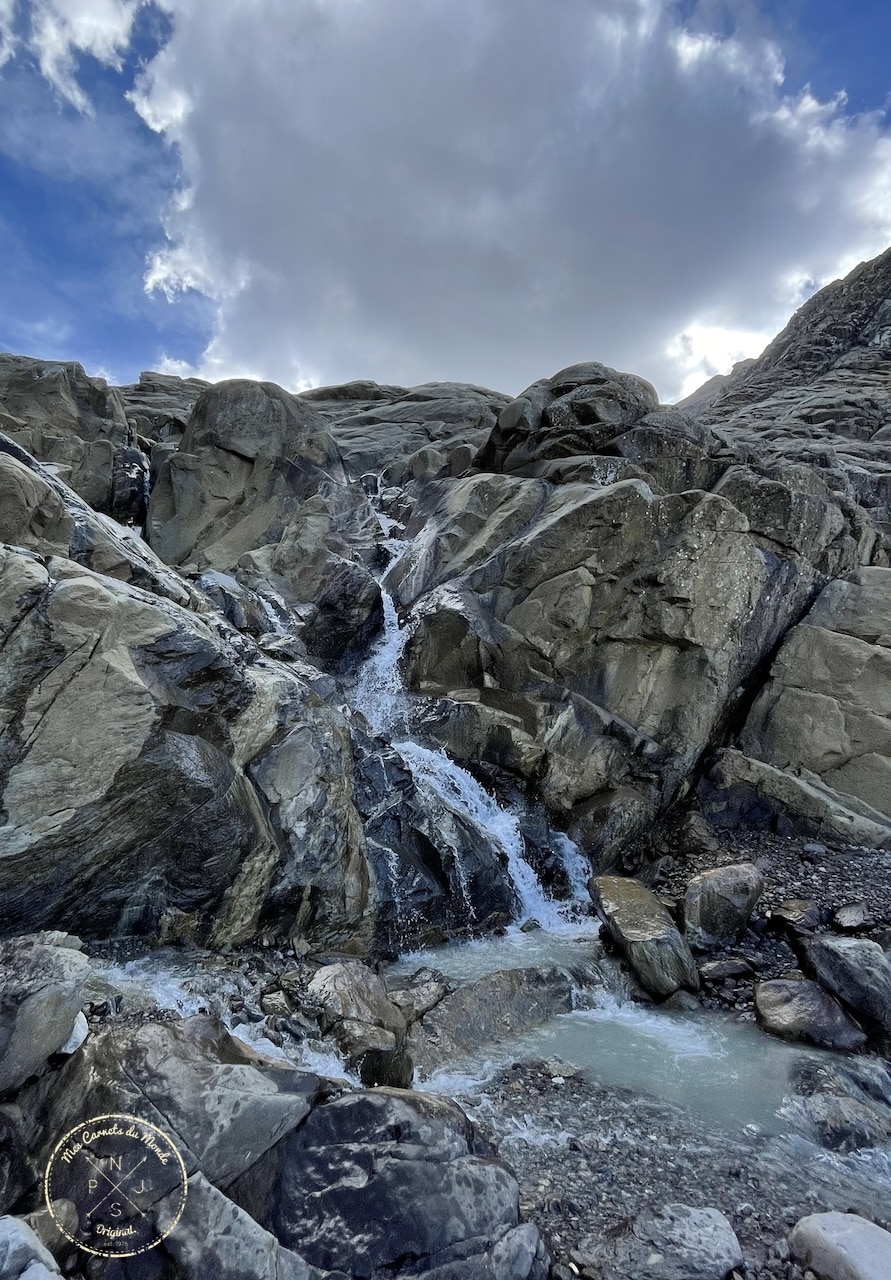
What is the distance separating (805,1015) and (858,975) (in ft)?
4.60

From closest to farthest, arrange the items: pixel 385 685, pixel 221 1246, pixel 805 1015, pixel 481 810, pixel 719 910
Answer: pixel 221 1246, pixel 805 1015, pixel 719 910, pixel 481 810, pixel 385 685

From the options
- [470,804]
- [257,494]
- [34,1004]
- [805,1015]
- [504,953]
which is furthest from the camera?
[257,494]

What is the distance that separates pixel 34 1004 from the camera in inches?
280

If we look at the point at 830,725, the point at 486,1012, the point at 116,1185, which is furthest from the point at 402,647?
the point at 116,1185

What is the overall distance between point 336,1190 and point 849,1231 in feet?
20.3

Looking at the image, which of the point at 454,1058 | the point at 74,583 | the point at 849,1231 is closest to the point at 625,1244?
the point at 849,1231

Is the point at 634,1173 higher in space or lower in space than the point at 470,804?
lower

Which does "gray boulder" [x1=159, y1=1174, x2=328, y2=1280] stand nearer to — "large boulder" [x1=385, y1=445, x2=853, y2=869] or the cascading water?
the cascading water

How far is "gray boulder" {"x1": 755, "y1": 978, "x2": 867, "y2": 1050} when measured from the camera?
12828mm

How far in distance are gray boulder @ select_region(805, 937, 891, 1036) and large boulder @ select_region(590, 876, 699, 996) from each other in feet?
9.12

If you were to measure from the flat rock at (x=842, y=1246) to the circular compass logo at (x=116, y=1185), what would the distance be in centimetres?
731

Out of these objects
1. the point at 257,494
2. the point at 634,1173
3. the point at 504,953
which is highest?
the point at 257,494

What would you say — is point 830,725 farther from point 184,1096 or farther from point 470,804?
point 184,1096

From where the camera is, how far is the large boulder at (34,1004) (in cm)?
687
